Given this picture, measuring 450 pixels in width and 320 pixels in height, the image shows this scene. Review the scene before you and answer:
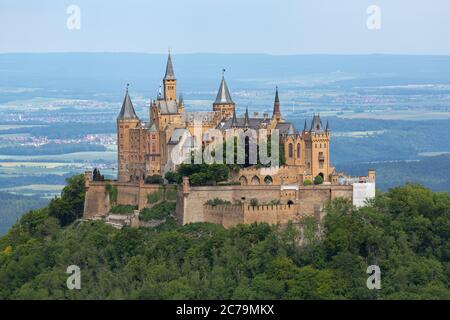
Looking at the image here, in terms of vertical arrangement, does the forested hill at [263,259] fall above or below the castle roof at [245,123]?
below

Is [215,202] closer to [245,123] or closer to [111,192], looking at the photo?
[245,123]

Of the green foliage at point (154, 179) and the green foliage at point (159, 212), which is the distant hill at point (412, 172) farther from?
the green foliage at point (159, 212)

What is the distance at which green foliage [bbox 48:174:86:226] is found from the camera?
89.6 metres

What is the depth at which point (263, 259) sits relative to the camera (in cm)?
7812

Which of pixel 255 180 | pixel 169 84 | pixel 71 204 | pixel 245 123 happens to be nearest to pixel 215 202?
pixel 255 180

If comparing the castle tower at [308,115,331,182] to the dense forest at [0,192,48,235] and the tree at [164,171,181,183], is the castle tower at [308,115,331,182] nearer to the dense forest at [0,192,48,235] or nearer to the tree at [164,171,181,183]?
the tree at [164,171,181,183]

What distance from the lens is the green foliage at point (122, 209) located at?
279 feet

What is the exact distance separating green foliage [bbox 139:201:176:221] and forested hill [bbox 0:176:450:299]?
2.13ft

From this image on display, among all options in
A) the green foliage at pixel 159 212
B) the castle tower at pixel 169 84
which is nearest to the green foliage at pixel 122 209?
the green foliage at pixel 159 212

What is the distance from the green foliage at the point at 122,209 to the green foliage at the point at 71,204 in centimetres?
342

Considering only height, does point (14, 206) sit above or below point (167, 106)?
below

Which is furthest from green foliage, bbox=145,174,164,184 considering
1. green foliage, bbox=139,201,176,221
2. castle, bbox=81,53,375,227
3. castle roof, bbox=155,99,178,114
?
castle roof, bbox=155,99,178,114

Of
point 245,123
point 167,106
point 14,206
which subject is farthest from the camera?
point 14,206

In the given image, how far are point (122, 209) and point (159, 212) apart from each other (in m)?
3.29
